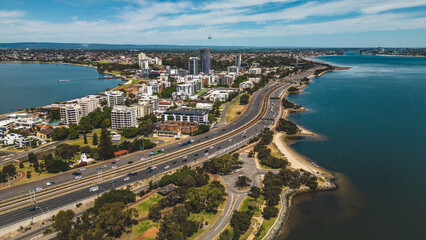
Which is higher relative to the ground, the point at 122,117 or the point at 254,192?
the point at 122,117

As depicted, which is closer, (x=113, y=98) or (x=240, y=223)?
(x=240, y=223)

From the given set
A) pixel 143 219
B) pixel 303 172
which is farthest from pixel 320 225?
pixel 143 219

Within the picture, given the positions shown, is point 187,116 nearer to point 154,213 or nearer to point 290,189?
point 290,189

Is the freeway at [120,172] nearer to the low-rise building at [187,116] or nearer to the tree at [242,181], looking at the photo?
the low-rise building at [187,116]

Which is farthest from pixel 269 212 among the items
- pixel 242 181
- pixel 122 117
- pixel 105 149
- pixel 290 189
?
pixel 122 117

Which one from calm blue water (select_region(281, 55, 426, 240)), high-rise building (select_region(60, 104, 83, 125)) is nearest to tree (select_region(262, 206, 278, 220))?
calm blue water (select_region(281, 55, 426, 240))

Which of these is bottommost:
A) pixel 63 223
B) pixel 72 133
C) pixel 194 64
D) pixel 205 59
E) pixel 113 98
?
pixel 63 223

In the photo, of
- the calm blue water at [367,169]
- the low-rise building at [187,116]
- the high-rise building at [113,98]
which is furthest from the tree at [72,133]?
the calm blue water at [367,169]
